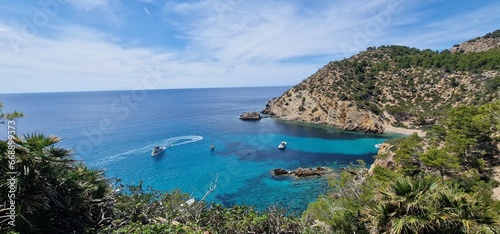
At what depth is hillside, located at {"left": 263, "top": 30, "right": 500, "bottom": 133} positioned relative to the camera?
59031 millimetres

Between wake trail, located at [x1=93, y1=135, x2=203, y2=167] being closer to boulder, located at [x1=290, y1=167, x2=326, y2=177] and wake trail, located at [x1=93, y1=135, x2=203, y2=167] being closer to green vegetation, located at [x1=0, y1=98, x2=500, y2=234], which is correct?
boulder, located at [x1=290, y1=167, x2=326, y2=177]

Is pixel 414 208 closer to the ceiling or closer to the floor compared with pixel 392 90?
closer to the floor

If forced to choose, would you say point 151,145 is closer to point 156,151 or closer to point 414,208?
point 156,151

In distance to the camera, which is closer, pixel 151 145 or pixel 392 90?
pixel 151 145

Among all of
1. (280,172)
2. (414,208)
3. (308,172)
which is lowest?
(280,172)

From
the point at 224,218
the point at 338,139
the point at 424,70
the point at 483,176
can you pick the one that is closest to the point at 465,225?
the point at 224,218

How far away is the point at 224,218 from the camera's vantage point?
8.65m

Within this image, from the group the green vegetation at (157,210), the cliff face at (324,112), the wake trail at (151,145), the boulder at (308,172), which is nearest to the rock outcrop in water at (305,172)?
the boulder at (308,172)

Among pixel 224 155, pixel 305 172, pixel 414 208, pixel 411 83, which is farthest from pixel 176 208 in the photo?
pixel 411 83

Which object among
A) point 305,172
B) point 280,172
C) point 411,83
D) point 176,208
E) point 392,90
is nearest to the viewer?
point 176,208

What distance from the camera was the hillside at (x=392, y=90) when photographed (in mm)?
59031

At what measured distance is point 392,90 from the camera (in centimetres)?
7138

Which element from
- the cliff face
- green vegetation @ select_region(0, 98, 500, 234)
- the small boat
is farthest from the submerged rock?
the cliff face

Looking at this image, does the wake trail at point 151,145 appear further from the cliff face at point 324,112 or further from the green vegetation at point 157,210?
the green vegetation at point 157,210
